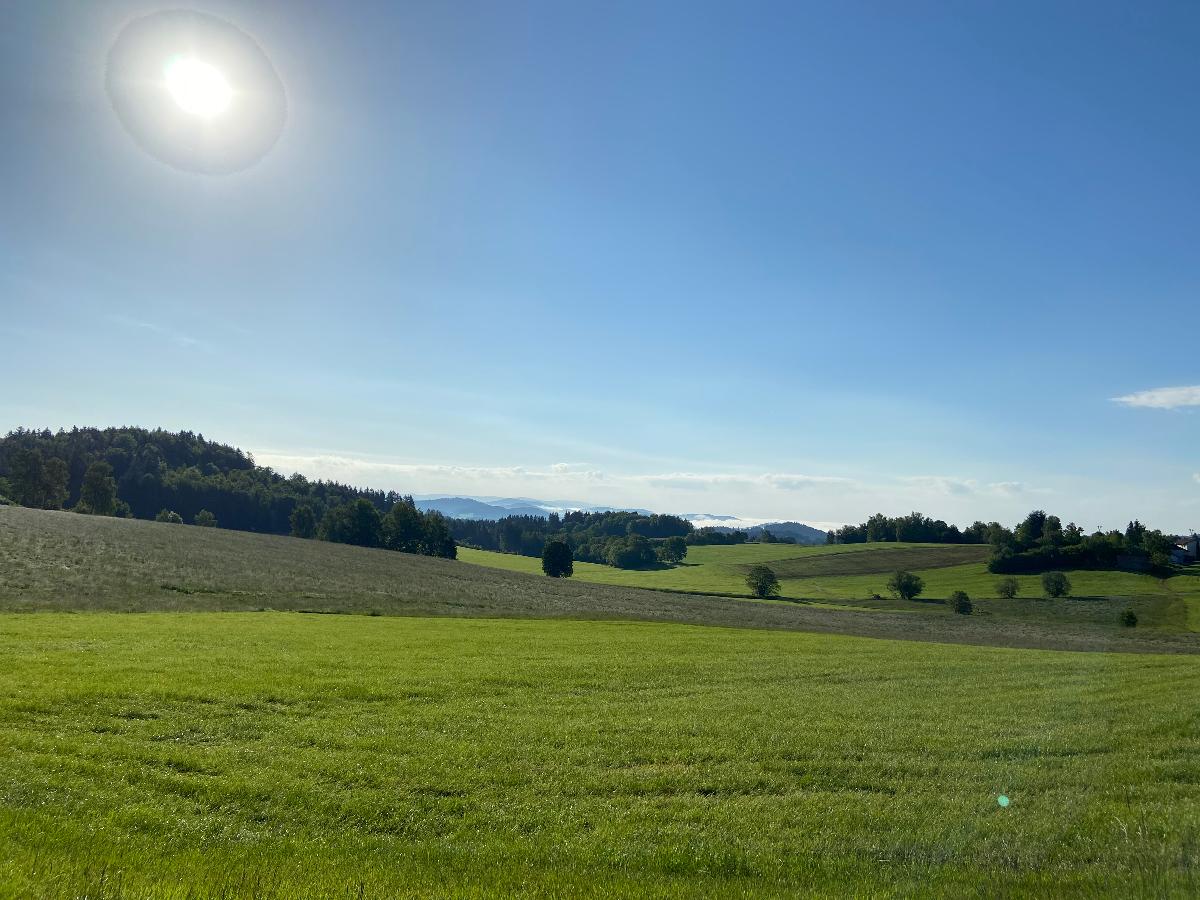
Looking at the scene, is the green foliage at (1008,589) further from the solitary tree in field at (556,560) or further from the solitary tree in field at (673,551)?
the solitary tree in field at (673,551)

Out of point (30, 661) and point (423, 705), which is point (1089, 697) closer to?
point (423, 705)

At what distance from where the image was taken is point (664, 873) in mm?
9789

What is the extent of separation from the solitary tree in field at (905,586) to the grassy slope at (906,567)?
2327mm

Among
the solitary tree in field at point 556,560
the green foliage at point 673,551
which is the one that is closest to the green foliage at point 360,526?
the solitary tree in field at point 556,560

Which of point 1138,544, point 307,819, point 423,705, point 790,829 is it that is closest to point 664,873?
point 790,829

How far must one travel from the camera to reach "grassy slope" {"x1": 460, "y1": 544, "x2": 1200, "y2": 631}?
98.2 metres

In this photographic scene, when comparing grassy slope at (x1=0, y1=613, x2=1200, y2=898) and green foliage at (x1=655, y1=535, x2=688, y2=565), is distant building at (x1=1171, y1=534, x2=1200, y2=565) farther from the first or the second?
grassy slope at (x1=0, y1=613, x2=1200, y2=898)

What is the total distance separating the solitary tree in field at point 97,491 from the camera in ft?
513

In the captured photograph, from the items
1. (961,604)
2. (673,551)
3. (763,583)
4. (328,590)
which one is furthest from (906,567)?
(328,590)

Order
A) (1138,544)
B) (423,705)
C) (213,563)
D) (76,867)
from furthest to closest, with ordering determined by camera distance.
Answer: (1138,544) → (213,563) → (423,705) → (76,867)

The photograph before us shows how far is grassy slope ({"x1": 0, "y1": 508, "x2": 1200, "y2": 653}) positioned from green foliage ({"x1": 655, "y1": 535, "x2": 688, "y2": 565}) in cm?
9176

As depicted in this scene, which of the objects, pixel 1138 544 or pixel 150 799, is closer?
pixel 150 799

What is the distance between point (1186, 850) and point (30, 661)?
27.8 m

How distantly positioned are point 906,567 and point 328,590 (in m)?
119
